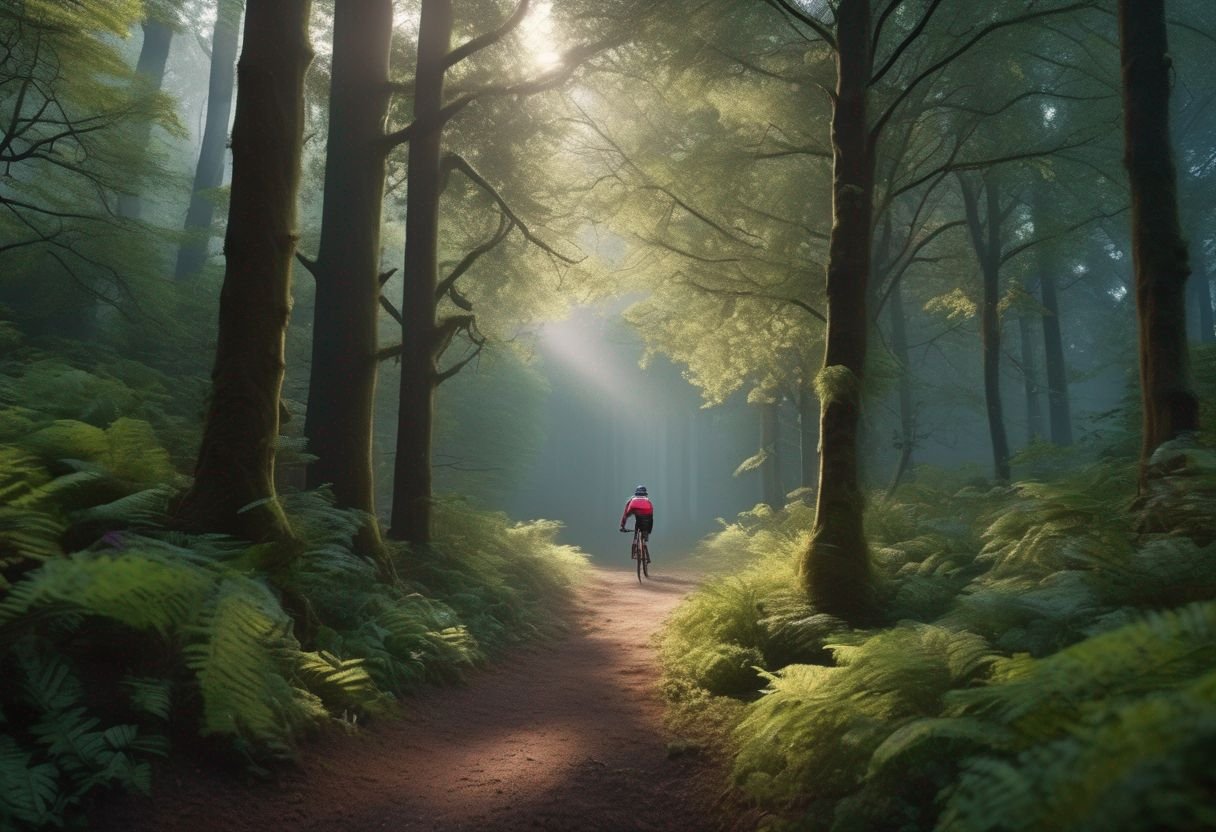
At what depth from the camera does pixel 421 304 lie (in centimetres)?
934

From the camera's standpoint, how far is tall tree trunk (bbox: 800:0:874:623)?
6.12m

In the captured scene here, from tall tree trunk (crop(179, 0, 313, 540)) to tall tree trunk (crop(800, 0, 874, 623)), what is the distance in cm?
451

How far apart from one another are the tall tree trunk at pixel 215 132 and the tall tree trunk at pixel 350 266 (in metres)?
11.5

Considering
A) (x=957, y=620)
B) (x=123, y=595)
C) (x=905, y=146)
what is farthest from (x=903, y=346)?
(x=123, y=595)

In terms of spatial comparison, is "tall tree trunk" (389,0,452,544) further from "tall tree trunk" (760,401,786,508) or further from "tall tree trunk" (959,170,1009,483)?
"tall tree trunk" (760,401,786,508)

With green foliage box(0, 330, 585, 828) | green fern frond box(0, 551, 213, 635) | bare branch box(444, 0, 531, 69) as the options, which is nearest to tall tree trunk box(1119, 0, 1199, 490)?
bare branch box(444, 0, 531, 69)

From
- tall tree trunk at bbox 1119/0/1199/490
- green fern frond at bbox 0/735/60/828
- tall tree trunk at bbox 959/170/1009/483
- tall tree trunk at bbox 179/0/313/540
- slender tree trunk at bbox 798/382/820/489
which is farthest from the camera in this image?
slender tree trunk at bbox 798/382/820/489

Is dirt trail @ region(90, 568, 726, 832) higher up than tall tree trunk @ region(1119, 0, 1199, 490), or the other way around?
tall tree trunk @ region(1119, 0, 1199, 490)

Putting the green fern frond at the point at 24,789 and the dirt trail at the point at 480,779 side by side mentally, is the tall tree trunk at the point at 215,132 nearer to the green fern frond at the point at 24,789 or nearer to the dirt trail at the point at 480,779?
the dirt trail at the point at 480,779

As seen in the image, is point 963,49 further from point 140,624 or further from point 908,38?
point 140,624

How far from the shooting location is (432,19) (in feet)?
30.4

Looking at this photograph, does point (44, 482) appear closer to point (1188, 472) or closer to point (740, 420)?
point (1188, 472)

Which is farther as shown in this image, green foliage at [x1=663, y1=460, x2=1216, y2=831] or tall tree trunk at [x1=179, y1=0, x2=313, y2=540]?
tall tree trunk at [x1=179, y1=0, x2=313, y2=540]

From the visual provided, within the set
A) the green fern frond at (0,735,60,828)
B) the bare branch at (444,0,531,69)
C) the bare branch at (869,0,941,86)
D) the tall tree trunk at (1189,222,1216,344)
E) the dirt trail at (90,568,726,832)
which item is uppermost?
the tall tree trunk at (1189,222,1216,344)
